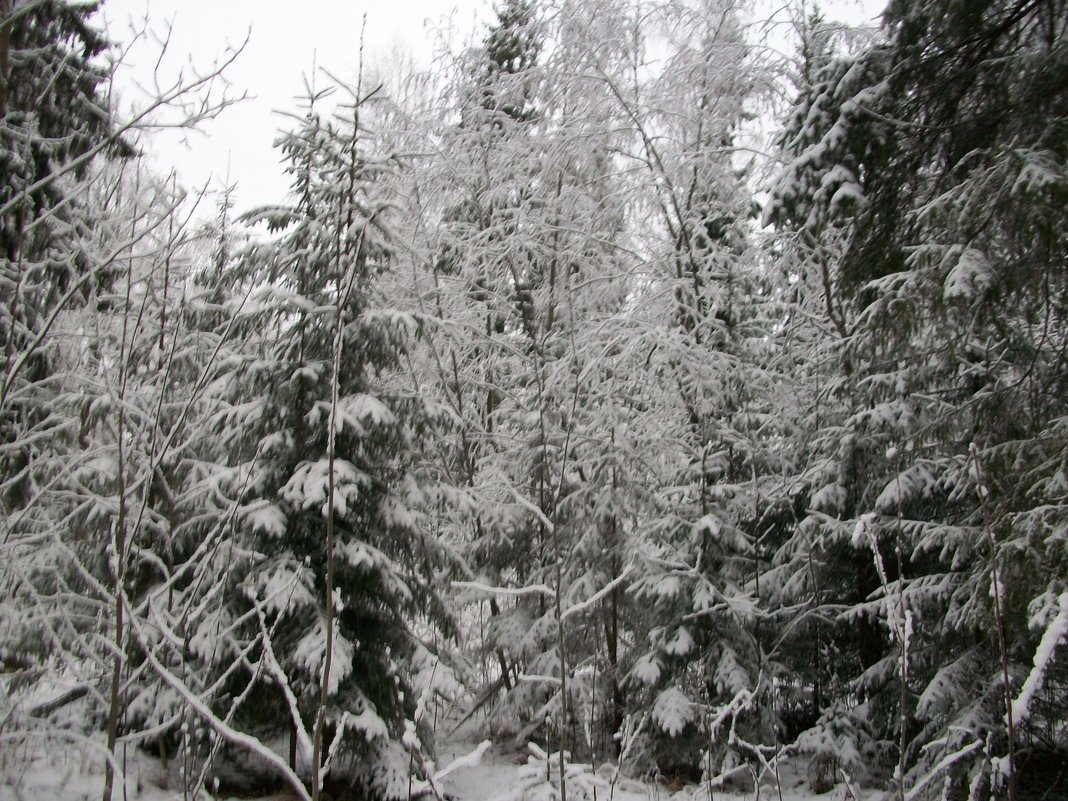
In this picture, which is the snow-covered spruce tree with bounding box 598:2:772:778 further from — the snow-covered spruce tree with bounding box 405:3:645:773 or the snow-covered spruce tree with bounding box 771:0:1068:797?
the snow-covered spruce tree with bounding box 771:0:1068:797

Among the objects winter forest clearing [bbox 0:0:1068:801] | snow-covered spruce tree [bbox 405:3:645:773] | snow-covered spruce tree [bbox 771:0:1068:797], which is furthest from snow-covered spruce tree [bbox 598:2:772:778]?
snow-covered spruce tree [bbox 771:0:1068:797]

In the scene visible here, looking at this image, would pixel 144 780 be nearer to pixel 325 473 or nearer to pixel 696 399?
pixel 325 473

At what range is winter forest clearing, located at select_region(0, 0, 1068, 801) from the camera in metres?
4.71

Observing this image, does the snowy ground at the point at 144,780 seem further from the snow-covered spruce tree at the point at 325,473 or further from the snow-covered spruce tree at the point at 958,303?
the snow-covered spruce tree at the point at 958,303

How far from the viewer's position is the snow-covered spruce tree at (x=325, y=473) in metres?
6.64

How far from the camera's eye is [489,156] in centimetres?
1109

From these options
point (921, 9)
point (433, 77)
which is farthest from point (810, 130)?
point (433, 77)

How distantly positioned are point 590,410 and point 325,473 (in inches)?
175

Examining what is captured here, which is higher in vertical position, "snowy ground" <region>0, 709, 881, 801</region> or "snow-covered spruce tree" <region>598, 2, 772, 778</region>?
"snow-covered spruce tree" <region>598, 2, 772, 778</region>

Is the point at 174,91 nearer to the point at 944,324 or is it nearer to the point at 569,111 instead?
the point at 944,324

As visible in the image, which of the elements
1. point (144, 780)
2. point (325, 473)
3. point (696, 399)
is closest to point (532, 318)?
point (696, 399)

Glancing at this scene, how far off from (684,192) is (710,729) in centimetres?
932

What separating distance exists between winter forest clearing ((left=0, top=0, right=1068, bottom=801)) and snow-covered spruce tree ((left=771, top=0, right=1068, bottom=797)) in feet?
0.12

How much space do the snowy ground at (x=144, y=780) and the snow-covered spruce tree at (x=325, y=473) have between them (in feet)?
3.35
